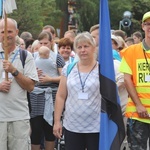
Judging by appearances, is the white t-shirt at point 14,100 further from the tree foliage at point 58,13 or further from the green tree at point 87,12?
the green tree at point 87,12

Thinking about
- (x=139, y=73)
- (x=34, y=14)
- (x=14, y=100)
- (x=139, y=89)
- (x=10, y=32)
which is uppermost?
(x=34, y=14)

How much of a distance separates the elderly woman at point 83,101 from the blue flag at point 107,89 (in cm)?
24

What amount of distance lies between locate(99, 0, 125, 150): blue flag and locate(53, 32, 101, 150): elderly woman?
0.24 meters

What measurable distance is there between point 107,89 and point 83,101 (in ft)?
1.20

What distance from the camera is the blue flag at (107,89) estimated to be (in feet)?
17.0

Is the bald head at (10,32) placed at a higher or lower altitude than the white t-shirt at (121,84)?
higher

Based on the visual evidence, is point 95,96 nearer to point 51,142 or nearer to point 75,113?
point 75,113

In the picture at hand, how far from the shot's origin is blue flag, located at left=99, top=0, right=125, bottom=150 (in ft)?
17.0

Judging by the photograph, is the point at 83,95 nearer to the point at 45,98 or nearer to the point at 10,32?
the point at 10,32

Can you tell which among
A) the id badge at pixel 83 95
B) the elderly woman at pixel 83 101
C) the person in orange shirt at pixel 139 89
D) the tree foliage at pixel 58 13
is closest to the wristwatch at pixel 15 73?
the elderly woman at pixel 83 101

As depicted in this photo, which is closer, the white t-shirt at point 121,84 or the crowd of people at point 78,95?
the crowd of people at point 78,95

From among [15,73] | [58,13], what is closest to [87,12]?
[58,13]

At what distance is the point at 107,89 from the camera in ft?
17.3

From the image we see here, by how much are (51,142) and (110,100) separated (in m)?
2.51
